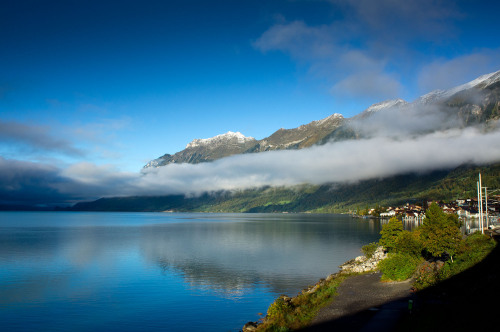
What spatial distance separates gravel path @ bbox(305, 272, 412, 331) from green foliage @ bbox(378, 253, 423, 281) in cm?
118

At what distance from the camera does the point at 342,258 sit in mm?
87562

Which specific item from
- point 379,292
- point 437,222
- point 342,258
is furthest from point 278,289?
point 342,258

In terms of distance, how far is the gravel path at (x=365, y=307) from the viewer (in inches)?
1298

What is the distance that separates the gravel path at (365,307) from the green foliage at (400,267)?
1.18 m

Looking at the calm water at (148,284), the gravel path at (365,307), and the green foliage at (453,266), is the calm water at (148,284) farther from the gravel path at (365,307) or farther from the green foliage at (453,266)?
the green foliage at (453,266)

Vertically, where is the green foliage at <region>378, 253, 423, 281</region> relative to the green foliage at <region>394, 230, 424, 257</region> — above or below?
below

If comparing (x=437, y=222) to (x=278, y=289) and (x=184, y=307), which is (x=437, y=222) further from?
(x=184, y=307)

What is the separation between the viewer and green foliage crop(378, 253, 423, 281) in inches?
2019

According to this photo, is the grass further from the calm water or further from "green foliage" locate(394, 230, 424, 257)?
"green foliage" locate(394, 230, 424, 257)

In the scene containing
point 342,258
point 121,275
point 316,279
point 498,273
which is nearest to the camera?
point 498,273

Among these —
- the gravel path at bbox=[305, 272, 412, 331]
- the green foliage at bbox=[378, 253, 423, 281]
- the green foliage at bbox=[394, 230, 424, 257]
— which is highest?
the green foliage at bbox=[394, 230, 424, 257]

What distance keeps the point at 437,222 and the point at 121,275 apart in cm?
5768

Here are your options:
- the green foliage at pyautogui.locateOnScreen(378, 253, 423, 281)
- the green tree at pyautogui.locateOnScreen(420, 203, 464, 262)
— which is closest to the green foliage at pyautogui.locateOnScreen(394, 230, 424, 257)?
the green tree at pyautogui.locateOnScreen(420, 203, 464, 262)

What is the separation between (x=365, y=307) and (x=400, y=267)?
52.9ft
